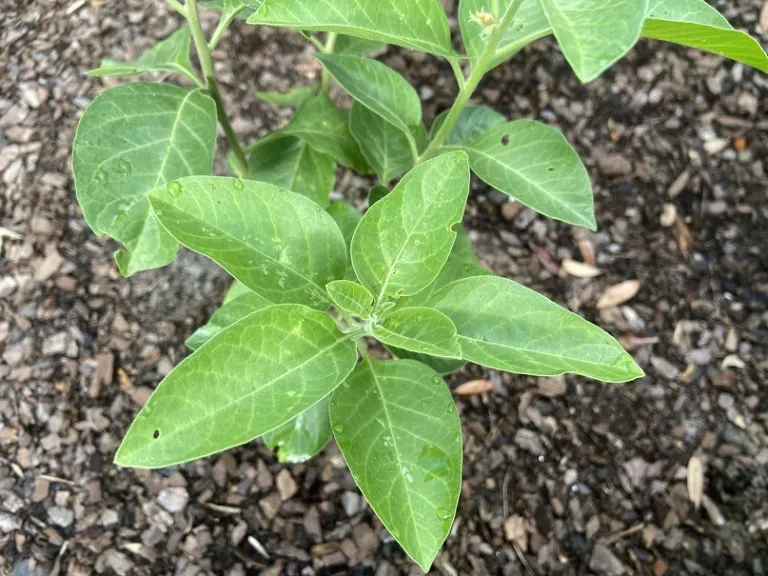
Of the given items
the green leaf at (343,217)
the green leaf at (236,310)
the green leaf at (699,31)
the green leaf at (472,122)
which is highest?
the green leaf at (699,31)

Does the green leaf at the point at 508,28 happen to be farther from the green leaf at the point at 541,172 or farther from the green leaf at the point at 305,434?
the green leaf at the point at 305,434

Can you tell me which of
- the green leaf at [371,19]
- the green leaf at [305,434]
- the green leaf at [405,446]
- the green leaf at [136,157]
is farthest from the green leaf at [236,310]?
the green leaf at [371,19]

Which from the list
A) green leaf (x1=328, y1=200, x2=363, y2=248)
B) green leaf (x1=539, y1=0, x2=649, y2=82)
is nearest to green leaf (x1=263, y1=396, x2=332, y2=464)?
green leaf (x1=328, y1=200, x2=363, y2=248)

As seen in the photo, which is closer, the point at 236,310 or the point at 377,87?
the point at 236,310

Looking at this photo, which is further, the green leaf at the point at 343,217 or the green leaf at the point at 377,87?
the green leaf at the point at 343,217

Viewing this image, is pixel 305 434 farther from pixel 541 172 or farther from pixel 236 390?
pixel 541 172

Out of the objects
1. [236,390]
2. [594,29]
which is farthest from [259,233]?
[594,29]

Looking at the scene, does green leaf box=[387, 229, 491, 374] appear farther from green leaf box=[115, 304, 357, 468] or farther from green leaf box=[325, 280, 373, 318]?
green leaf box=[115, 304, 357, 468]
